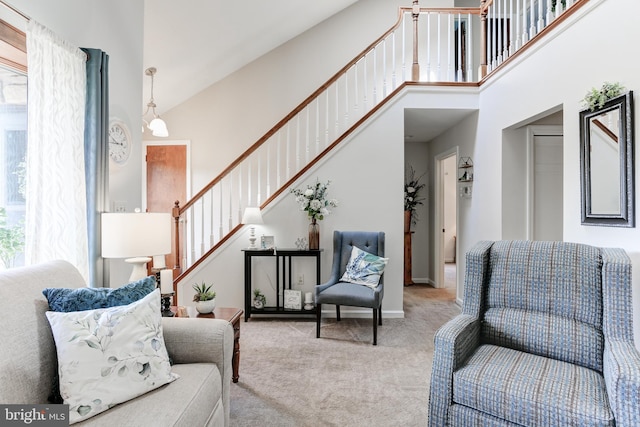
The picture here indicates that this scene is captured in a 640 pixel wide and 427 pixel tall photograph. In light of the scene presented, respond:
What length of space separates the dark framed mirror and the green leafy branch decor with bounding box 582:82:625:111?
3 centimetres

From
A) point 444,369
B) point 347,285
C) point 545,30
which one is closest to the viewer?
point 444,369

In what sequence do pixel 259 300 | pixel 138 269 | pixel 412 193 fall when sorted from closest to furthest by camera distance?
pixel 138 269
pixel 259 300
pixel 412 193

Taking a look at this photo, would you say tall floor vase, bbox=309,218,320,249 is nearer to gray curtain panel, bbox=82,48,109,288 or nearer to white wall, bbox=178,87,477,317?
white wall, bbox=178,87,477,317

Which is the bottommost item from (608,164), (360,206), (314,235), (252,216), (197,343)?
(197,343)

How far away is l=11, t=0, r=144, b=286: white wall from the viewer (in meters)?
2.14

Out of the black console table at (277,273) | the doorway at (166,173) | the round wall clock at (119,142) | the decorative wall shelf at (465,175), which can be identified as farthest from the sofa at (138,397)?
Answer: the doorway at (166,173)

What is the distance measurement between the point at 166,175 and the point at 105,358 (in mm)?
4656

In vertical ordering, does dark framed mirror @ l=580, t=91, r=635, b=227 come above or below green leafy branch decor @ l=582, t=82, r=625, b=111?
below

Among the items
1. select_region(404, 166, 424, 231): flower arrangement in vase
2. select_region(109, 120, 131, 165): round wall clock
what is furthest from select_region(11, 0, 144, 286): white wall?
select_region(404, 166, 424, 231): flower arrangement in vase

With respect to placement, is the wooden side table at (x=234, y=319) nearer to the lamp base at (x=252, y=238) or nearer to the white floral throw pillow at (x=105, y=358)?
the white floral throw pillow at (x=105, y=358)

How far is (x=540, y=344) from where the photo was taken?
180cm

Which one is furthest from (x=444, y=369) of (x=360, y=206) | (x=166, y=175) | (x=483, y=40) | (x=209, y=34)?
(x=166, y=175)

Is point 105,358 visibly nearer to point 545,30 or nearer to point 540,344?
point 540,344

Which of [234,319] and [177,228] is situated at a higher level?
[177,228]
